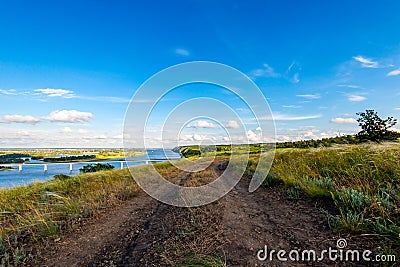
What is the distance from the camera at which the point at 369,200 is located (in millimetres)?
4199

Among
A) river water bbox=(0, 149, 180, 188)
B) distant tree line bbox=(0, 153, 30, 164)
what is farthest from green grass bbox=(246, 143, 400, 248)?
distant tree line bbox=(0, 153, 30, 164)

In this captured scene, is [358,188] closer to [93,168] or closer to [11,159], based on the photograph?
[93,168]

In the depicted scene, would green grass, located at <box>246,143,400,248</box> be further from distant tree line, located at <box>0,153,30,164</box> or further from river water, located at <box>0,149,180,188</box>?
distant tree line, located at <box>0,153,30,164</box>

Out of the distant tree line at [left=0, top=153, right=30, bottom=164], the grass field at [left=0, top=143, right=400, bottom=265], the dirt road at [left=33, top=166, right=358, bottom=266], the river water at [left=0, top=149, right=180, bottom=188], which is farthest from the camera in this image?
the distant tree line at [left=0, top=153, right=30, bottom=164]

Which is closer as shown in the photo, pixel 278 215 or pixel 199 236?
pixel 199 236

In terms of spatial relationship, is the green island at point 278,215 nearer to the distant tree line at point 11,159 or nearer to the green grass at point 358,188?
the green grass at point 358,188

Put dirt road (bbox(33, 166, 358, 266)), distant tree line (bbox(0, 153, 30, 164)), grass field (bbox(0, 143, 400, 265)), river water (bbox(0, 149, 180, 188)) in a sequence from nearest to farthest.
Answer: dirt road (bbox(33, 166, 358, 266)) → grass field (bbox(0, 143, 400, 265)) → river water (bbox(0, 149, 180, 188)) → distant tree line (bbox(0, 153, 30, 164))

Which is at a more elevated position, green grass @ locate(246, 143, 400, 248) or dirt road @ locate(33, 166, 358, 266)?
green grass @ locate(246, 143, 400, 248)

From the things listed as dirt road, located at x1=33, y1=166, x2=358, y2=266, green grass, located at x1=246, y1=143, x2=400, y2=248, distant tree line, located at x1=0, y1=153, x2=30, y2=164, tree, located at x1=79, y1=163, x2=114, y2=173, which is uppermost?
green grass, located at x1=246, y1=143, x2=400, y2=248

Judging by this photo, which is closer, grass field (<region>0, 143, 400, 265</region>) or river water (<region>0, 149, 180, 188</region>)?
grass field (<region>0, 143, 400, 265</region>)

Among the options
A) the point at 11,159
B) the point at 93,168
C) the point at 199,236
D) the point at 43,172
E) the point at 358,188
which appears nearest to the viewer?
the point at 199,236

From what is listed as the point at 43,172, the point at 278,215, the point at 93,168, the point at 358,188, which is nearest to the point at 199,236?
the point at 278,215

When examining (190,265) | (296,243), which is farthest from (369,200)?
(190,265)

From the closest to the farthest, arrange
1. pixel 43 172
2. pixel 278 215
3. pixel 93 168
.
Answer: pixel 278 215 < pixel 93 168 < pixel 43 172
